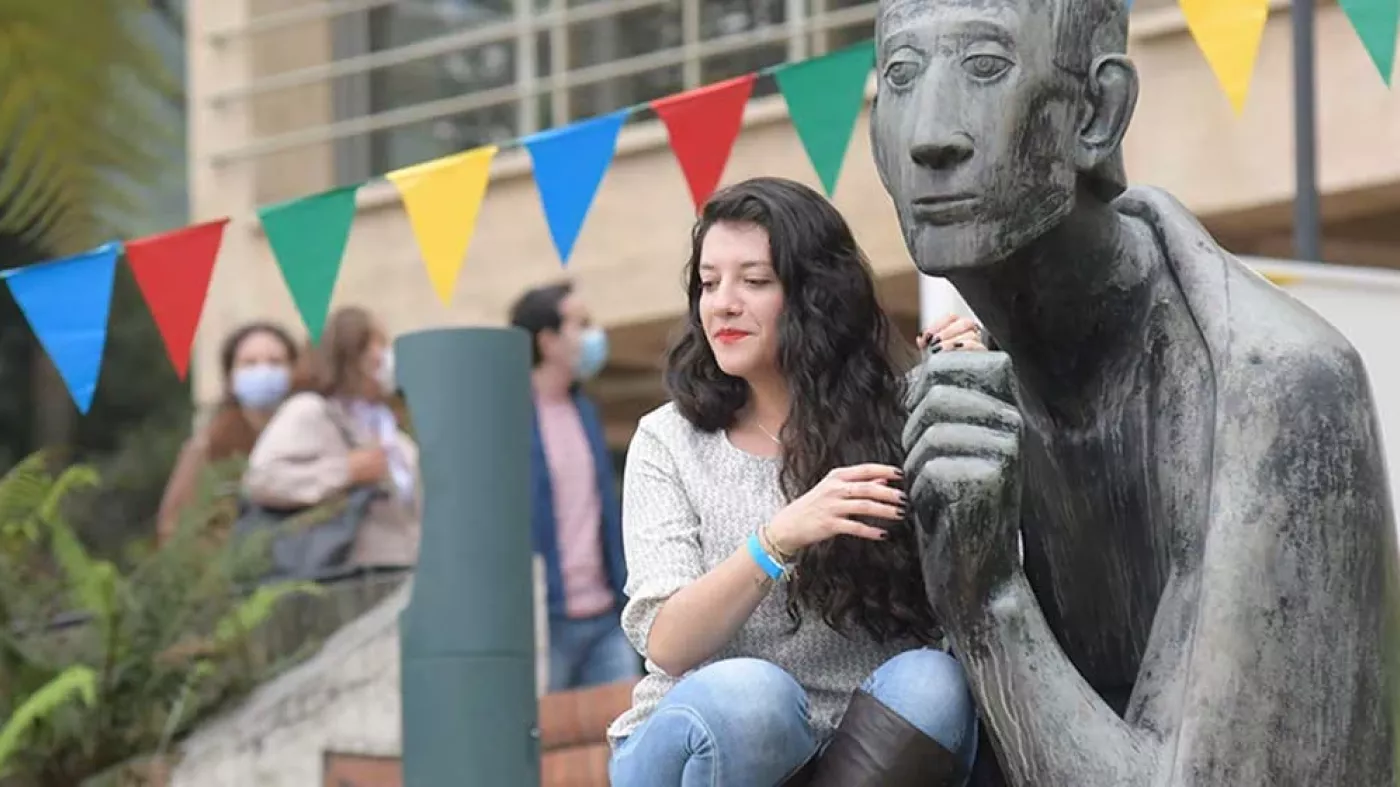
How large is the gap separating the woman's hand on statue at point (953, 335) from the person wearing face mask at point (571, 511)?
16.4ft

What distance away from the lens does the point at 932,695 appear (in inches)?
122

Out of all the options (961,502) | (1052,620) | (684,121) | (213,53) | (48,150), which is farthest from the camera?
(213,53)

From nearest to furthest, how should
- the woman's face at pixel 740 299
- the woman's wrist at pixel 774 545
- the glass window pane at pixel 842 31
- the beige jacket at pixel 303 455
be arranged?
the woman's wrist at pixel 774 545 < the woman's face at pixel 740 299 < the beige jacket at pixel 303 455 < the glass window pane at pixel 842 31

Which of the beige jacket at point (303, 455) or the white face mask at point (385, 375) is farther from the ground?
the white face mask at point (385, 375)

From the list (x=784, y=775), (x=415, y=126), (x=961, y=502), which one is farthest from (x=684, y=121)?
(x=415, y=126)

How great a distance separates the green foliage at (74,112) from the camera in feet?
23.3

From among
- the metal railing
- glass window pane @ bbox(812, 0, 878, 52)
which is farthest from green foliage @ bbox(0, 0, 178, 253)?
glass window pane @ bbox(812, 0, 878, 52)

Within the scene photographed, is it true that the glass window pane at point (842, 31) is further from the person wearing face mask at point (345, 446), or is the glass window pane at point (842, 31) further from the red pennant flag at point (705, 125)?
the red pennant flag at point (705, 125)

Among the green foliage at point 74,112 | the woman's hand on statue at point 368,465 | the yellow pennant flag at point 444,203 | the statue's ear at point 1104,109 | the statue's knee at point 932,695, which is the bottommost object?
the statue's knee at point 932,695

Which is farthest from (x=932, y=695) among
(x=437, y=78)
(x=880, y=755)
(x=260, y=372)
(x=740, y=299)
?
(x=437, y=78)

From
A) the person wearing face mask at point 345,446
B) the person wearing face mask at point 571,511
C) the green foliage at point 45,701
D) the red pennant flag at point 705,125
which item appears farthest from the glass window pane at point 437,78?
the red pennant flag at point 705,125

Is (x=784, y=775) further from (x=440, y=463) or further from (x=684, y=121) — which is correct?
(x=684, y=121)

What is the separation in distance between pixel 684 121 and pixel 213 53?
9.31 metres

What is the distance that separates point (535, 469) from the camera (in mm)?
8438
